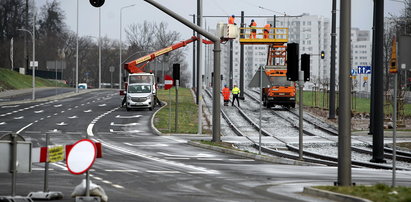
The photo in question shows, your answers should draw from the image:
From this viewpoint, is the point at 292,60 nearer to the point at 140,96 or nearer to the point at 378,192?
the point at 378,192

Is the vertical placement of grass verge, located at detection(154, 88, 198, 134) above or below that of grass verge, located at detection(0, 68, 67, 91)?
below

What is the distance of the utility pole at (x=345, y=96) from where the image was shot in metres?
16.0

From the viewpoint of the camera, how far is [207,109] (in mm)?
57469

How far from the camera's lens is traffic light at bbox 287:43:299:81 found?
969 inches

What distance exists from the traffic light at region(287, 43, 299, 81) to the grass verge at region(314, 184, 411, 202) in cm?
921

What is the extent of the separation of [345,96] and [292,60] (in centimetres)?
895

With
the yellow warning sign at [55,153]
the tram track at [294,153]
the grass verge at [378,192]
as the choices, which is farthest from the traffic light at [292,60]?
the yellow warning sign at [55,153]

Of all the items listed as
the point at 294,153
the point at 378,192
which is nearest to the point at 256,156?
the point at 294,153

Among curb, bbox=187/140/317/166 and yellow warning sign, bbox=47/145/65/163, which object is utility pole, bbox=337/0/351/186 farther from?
curb, bbox=187/140/317/166

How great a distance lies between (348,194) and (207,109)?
42944 mm

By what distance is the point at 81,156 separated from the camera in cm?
1320

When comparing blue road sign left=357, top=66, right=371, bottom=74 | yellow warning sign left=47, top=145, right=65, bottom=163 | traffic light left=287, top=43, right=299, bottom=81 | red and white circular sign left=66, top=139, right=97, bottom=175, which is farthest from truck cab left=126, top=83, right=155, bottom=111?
red and white circular sign left=66, top=139, right=97, bottom=175

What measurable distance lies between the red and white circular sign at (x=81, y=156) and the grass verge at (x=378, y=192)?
4571 mm

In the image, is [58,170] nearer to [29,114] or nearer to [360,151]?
[360,151]
